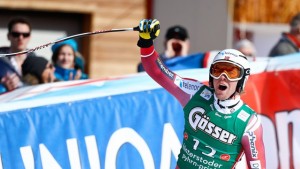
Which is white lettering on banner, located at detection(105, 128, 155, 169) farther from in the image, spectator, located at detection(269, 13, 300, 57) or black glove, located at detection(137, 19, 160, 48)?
spectator, located at detection(269, 13, 300, 57)

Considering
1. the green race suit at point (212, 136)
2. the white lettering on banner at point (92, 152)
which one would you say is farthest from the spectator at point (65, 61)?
the green race suit at point (212, 136)

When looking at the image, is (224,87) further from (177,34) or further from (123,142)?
(177,34)

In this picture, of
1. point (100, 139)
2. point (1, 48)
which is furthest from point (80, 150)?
point (1, 48)

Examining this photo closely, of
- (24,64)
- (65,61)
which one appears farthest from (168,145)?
(65,61)

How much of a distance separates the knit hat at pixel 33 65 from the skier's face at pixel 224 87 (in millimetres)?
2563

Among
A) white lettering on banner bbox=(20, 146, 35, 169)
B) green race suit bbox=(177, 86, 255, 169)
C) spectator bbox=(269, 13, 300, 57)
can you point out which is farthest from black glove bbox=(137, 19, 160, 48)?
spectator bbox=(269, 13, 300, 57)

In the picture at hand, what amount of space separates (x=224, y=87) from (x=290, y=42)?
12.6 ft

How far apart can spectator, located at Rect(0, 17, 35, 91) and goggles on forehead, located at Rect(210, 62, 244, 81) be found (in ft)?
8.48

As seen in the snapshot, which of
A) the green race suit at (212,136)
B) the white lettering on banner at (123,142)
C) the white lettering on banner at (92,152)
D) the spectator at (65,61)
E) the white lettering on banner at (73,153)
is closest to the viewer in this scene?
the green race suit at (212,136)

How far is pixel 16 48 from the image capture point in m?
9.49

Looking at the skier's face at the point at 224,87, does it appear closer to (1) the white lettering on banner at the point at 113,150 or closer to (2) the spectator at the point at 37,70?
(1) the white lettering on banner at the point at 113,150

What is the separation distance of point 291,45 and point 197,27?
18.0 feet

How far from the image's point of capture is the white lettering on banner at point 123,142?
845cm

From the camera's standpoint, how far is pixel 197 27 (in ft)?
53.9
